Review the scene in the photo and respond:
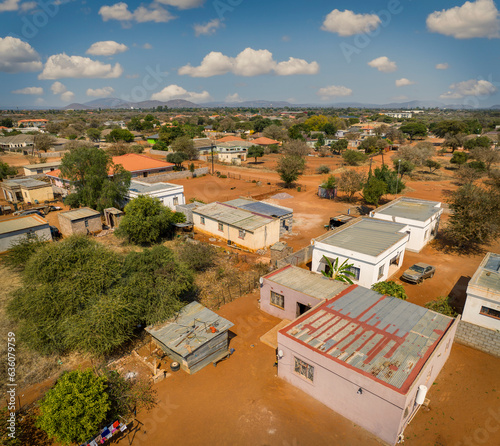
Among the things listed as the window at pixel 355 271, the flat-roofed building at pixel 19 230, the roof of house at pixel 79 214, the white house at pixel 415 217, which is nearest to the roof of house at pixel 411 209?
the white house at pixel 415 217

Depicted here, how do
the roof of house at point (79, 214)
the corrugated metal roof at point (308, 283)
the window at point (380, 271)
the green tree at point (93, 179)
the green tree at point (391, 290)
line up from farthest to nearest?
the green tree at point (93, 179) < the roof of house at point (79, 214) < the window at point (380, 271) < the green tree at point (391, 290) < the corrugated metal roof at point (308, 283)

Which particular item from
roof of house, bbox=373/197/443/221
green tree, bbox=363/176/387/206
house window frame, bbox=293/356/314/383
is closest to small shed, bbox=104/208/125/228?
house window frame, bbox=293/356/314/383

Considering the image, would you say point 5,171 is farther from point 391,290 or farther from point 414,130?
point 414,130

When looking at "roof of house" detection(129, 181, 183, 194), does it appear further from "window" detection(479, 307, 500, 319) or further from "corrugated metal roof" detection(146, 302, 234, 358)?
"window" detection(479, 307, 500, 319)

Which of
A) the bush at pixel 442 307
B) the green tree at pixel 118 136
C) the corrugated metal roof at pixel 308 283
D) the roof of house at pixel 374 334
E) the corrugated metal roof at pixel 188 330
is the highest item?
the green tree at pixel 118 136

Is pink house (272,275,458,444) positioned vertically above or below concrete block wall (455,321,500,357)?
above

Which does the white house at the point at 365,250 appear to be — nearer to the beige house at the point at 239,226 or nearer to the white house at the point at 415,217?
the white house at the point at 415,217
